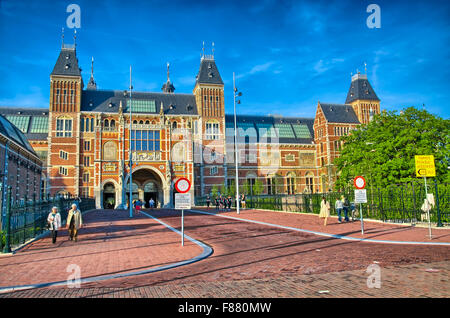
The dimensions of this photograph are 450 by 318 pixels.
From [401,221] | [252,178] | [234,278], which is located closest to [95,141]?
[252,178]

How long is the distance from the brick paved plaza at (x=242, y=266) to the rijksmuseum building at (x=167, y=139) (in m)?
33.0

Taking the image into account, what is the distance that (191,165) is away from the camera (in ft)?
166

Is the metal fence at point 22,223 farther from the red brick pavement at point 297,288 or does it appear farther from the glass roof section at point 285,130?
the glass roof section at point 285,130

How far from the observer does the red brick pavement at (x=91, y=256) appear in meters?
7.62

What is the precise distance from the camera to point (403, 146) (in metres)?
31.2

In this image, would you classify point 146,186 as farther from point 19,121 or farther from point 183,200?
point 183,200

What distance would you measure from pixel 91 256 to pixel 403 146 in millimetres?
29432

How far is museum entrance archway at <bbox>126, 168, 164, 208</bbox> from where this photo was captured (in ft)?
171

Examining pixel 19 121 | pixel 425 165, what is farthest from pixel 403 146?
pixel 19 121

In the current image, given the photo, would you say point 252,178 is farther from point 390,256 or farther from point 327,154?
point 390,256

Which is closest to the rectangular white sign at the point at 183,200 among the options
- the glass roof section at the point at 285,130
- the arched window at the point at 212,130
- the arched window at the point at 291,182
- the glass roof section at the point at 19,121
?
the arched window at the point at 212,130

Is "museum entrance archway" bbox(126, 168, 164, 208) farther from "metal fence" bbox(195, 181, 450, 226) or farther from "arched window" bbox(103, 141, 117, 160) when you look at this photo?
"metal fence" bbox(195, 181, 450, 226)

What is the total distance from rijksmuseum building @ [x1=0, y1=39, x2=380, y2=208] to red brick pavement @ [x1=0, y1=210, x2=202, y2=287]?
102 feet

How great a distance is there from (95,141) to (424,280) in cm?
4742
